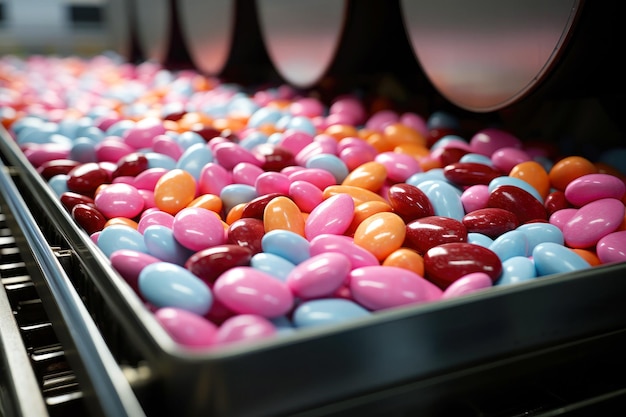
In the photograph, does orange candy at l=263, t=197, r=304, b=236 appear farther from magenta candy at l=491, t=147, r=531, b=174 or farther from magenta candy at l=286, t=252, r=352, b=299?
magenta candy at l=491, t=147, r=531, b=174

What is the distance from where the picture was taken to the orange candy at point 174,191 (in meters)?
0.97

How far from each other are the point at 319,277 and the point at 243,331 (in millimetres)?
113

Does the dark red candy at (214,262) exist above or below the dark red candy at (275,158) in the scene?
below

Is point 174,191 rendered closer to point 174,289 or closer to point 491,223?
point 174,289

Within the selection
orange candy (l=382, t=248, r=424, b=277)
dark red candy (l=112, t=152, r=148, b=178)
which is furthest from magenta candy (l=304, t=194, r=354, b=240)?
dark red candy (l=112, t=152, r=148, b=178)

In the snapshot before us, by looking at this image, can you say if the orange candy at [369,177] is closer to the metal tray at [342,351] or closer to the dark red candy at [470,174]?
the dark red candy at [470,174]

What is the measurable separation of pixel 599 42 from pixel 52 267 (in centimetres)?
96

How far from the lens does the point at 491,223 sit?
854 mm

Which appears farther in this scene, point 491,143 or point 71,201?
point 491,143

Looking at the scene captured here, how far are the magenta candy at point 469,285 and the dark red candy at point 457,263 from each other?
3 cm

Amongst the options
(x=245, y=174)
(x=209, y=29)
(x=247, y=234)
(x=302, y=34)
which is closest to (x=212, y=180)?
(x=245, y=174)

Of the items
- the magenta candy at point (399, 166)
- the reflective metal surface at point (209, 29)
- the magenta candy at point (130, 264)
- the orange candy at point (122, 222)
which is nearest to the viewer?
the magenta candy at point (130, 264)

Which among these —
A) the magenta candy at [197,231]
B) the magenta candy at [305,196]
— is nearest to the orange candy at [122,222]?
the magenta candy at [197,231]

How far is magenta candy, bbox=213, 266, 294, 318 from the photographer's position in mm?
589
